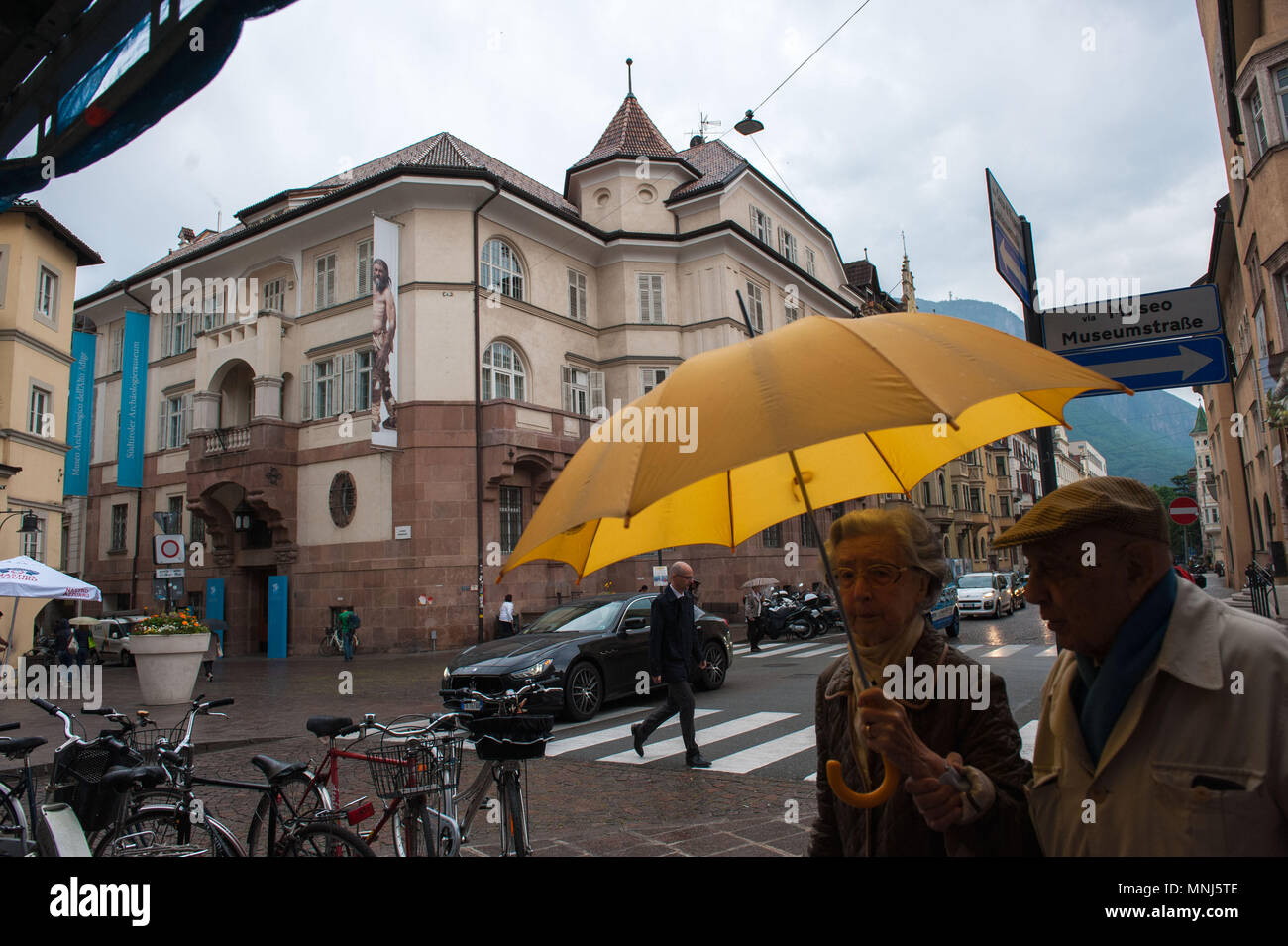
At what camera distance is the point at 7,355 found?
22719 mm

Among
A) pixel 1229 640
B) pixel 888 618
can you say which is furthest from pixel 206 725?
pixel 1229 640

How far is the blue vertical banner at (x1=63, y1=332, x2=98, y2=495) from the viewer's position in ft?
89.5

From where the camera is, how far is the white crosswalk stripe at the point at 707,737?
8.52 metres

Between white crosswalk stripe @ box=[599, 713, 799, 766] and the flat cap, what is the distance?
7.11m

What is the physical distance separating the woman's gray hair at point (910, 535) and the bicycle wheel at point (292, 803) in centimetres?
338

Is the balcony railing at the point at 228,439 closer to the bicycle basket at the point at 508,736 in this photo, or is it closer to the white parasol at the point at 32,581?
the white parasol at the point at 32,581

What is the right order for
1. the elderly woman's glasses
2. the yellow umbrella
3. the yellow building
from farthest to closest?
1. the yellow building
2. the elderly woman's glasses
3. the yellow umbrella

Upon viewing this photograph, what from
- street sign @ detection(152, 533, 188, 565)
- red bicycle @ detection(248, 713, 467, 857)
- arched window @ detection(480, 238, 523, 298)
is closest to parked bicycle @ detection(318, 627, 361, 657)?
street sign @ detection(152, 533, 188, 565)

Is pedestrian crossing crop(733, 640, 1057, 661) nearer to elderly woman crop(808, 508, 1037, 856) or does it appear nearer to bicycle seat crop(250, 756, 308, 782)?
bicycle seat crop(250, 756, 308, 782)

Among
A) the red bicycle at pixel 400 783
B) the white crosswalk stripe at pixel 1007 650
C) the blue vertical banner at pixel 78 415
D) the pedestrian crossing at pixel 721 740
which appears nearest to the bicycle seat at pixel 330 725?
the red bicycle at pixel 400 783

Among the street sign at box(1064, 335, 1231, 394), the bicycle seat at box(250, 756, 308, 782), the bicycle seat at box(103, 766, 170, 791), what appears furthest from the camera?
the bicycle seat at box(250, 756, 308, 782)

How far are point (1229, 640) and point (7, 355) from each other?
28.4 metres
